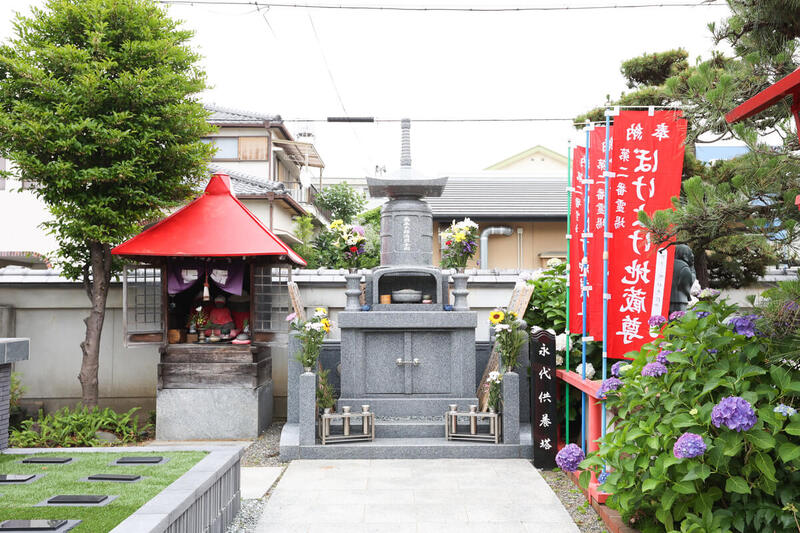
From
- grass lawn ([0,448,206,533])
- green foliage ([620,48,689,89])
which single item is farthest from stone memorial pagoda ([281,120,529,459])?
green foliage ([620,48,689,89])

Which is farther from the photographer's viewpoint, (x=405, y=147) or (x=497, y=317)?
(x=405, y=147)

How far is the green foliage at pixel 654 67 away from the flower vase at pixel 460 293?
18.7 ft

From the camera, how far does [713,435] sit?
3.56 meters

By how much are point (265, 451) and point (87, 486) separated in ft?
11.9

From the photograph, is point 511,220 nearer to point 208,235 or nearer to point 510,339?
point 510,339

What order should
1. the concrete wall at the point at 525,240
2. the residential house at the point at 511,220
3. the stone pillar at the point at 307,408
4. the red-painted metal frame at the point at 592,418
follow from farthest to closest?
the concrete wall at the point at 525,240, the residential house at the point at 511,220, the stone pillar at the point at 307,408, the red-painted metal frame at the point at 592,418

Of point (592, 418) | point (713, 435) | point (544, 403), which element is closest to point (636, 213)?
point (592, 418)

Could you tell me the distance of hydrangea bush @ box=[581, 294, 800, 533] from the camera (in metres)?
3.29

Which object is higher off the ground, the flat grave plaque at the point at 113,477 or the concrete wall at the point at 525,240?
the concrete wall at the point at 525,240

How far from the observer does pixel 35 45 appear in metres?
7.56

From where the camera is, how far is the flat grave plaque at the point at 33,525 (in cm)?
333

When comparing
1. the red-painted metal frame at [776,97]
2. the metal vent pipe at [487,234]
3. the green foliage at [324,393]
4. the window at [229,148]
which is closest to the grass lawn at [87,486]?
the green foliage at [324,393]

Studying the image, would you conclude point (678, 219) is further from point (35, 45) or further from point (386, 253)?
point (35, 45)

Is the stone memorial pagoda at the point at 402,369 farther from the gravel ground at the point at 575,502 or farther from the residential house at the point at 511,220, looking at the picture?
the residential house at the point at 511,220
